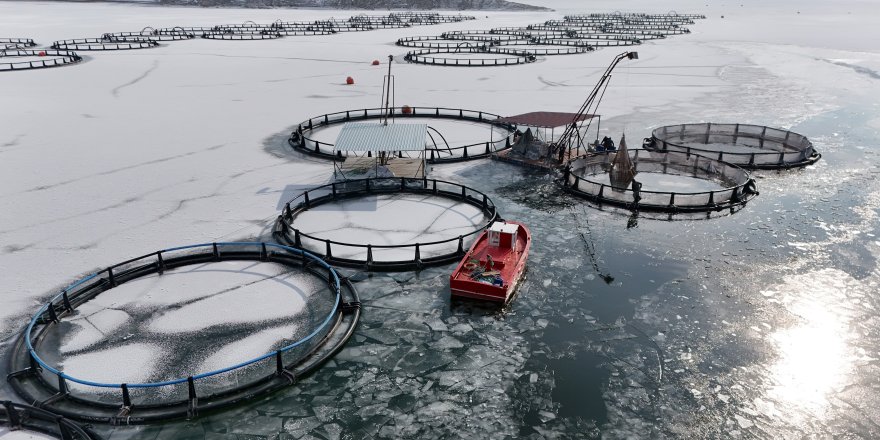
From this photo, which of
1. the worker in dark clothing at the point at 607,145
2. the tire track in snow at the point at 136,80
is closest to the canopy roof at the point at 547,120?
the worker in dark clothing at the point at 607,145

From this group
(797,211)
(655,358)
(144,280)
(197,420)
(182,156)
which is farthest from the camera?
(182,156)

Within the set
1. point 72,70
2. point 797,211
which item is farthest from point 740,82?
point 72,70

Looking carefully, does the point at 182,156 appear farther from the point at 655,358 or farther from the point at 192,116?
the point at 655,358

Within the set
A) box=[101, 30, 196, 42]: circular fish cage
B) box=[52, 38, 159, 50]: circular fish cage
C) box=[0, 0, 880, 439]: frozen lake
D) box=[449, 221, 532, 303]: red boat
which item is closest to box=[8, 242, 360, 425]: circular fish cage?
box=[0, 0, 880, 439]: frozen lake

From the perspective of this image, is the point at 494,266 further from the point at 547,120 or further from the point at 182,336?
the point at 547,120

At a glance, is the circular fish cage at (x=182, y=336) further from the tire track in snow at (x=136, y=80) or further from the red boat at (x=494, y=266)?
the tire track in snow at (x=136, y=80)
